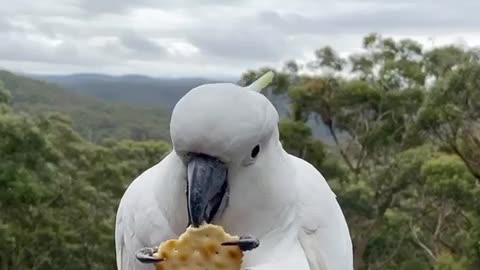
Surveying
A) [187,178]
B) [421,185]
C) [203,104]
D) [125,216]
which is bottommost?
[421,185]

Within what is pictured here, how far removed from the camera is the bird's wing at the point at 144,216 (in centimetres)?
176

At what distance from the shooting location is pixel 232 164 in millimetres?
1630

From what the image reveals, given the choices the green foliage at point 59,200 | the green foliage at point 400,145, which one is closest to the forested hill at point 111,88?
the green foliage at point 400,145

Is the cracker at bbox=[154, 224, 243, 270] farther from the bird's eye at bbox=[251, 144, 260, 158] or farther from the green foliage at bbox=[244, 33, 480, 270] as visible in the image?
the green foliage at bbox=[244, 33, 480, 270]

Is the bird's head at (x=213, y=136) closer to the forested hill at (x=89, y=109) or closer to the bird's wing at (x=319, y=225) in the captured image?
the bird's wing at (x=319, y=225)

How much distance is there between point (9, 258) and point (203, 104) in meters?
9.34

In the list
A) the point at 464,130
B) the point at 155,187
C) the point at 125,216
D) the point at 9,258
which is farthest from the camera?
the point at 9,258

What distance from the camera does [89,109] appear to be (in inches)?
1324

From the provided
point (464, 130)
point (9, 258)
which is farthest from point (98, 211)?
point (464, 130)

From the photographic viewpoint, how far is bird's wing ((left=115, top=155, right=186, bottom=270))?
1.76 m

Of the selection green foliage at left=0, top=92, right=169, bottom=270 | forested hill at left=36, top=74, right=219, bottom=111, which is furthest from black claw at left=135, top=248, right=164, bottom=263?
forested hill at left=36, top=74, right=219, bottom=111

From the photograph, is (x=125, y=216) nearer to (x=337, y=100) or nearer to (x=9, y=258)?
(x=9, y=258)

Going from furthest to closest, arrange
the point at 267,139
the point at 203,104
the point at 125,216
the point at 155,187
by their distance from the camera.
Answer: the point at 125,216 < the point at 155,187 < the point at 267,139 < the point at 203,104

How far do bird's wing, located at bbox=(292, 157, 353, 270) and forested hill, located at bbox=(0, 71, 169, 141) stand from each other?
2093 cm
